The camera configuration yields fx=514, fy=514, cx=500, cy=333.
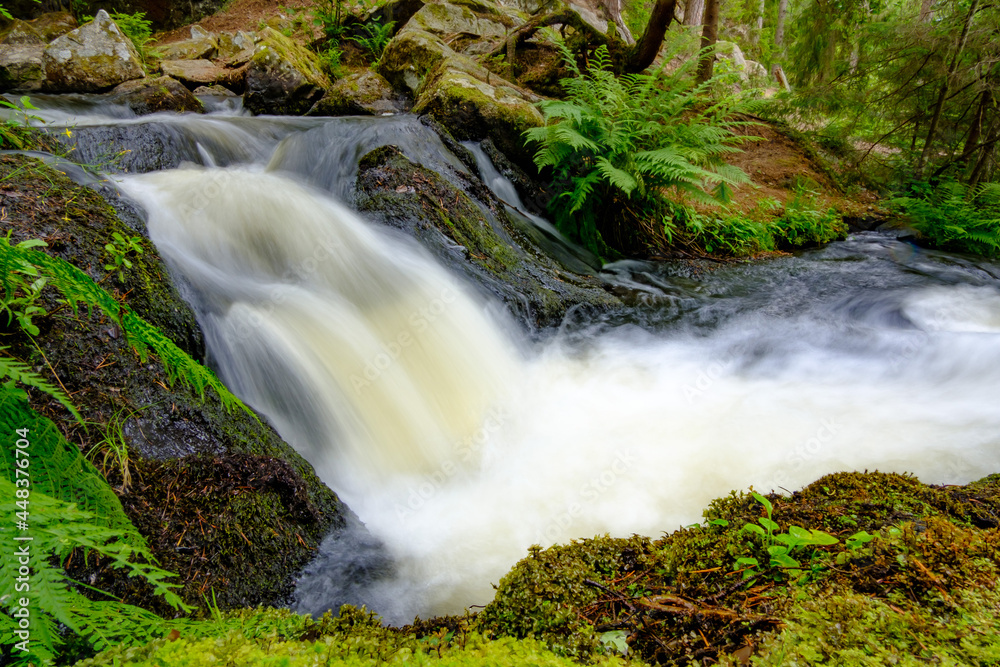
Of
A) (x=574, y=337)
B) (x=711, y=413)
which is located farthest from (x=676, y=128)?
(x=711, y=413)

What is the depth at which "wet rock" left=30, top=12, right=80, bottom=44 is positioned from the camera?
35.1ft

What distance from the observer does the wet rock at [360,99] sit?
8.42 m

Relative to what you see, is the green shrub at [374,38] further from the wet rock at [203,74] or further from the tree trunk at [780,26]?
the tree trunk at [780,26]

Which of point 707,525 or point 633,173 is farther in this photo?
point 633,173

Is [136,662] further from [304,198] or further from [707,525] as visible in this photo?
[304,198]

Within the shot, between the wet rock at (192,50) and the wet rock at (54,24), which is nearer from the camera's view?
the wet rock at (54,24)

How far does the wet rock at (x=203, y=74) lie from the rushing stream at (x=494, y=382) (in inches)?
157

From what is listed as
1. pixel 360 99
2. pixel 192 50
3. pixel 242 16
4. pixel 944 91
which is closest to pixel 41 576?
pixel 360 99

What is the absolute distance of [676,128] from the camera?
6.27 m

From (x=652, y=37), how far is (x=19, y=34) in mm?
11876

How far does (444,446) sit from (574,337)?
188 centimetres

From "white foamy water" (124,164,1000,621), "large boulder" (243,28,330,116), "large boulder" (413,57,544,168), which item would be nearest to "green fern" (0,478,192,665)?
"white foamy water" (124,164,1000,621)

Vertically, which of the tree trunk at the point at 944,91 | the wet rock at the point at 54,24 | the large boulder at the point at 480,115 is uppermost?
the tree trunk at the point at 944,91

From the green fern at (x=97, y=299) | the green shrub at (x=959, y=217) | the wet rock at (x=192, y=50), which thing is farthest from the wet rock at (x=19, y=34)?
the green shrub at (x=959, y=217)
